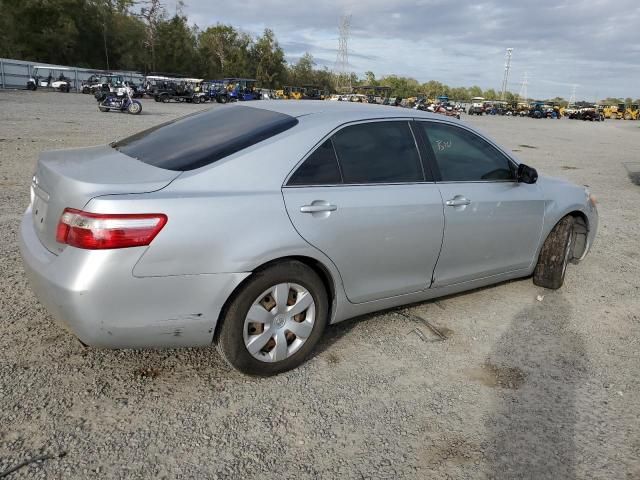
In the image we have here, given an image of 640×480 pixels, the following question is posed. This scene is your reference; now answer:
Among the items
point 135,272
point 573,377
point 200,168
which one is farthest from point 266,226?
point 573,377

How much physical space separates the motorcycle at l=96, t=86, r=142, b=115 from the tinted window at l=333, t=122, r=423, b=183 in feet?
76.1

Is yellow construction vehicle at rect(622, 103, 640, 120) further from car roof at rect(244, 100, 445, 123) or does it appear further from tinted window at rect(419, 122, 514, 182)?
car roof at rect(244, 100, 445, 123)

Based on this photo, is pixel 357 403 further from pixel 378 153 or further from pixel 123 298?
pixel 378 153

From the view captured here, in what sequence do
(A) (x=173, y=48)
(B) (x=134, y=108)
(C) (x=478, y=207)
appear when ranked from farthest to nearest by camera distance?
(A) (x=173, y=48), (B) (x=134, y=108), (C) (x=478, y=207)

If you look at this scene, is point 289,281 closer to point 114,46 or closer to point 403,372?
point 403,372

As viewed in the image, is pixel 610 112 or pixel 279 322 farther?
pixel 610 112

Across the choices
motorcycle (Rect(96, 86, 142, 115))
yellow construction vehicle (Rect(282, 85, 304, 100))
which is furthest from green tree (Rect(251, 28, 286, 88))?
motorcycle (Rect(96, 86, 142, 115))

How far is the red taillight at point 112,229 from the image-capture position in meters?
2.43

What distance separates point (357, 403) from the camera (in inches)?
114

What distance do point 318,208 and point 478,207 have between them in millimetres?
1423

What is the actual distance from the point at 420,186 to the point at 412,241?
0.40 meters

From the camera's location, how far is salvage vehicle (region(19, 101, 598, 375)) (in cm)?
250

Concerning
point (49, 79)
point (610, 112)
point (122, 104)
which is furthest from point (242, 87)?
point (610, 112)

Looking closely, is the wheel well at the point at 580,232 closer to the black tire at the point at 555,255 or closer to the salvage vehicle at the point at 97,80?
the black tire at the point at 555,255
